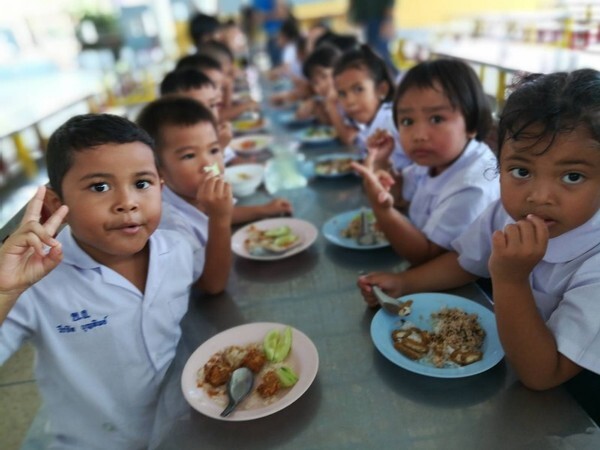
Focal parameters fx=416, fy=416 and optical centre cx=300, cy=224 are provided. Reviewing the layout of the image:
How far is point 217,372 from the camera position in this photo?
2.60 ft

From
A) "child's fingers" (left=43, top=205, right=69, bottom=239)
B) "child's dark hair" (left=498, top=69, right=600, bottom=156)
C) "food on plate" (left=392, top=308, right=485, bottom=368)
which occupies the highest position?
"child's dark hair" (left=498, top=69, right=600, bottom=156)

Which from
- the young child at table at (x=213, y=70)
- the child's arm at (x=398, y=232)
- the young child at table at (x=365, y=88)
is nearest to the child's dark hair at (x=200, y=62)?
the young child at table at (x=213, y=70)

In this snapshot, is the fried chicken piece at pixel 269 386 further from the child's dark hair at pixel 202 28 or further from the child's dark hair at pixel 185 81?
the child's dark hair at pixel 202 28

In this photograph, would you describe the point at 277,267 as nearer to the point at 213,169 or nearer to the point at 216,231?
the point at 216,231

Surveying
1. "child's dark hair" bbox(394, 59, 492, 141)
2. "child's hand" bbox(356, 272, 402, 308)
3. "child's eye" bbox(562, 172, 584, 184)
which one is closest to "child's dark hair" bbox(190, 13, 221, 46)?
"child's dark hair" bbox(394, 59, 492, 141)

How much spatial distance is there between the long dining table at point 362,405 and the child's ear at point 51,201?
389mm

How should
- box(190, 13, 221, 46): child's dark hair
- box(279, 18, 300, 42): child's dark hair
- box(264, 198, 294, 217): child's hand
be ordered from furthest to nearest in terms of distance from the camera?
box(279, 18, 300, 42): child's dark hair → box(190, 13, 221, 46): child's dark hair → box(264, 198, 294, 217): child's hand

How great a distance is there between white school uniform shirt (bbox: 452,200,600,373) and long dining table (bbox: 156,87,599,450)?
10 centimetres

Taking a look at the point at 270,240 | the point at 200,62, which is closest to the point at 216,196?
the point at 270,240

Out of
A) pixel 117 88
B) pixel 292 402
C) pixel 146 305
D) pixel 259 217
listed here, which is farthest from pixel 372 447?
pixel 117 88

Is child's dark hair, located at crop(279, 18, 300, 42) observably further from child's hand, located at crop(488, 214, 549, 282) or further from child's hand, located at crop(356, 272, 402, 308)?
child's hand, located at crop(488, 214, 549, 282)

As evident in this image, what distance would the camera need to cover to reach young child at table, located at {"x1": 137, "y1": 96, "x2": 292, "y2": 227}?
1.21m

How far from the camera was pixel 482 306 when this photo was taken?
2.94 feet

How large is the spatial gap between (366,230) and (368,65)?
108cm
